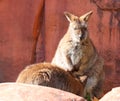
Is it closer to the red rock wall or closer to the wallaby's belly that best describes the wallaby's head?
the wallaby's belly

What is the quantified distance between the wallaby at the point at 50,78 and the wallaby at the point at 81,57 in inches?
32.7

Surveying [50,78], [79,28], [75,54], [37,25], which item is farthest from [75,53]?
[37,25]

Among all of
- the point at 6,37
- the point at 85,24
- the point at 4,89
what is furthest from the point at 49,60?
the point at 4,89

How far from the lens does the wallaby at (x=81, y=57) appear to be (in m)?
6.97

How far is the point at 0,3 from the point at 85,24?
2.21m

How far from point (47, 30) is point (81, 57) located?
1.41 meters

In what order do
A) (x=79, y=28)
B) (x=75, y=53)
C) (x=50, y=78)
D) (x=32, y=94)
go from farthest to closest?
(x=75, y=53), (x=79, y=28), (x=50, y=78), (x=32, y=94)

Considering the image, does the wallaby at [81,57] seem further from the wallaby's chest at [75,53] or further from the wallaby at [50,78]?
the wallaby at [50,78]

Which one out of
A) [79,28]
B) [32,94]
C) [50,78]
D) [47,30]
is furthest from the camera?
[47,30]

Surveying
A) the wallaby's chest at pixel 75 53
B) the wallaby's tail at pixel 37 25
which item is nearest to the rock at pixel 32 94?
the wallaby's chest at pixel 75 53

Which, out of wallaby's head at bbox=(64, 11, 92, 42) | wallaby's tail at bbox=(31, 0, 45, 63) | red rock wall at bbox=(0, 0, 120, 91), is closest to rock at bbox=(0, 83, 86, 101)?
wallaby's head at bbox=(64, 11, 92, 42)

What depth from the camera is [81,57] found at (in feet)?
23.8

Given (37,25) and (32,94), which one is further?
(37,25)

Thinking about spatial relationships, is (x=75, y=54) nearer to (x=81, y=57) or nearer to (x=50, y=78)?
(x=81, y=57)
